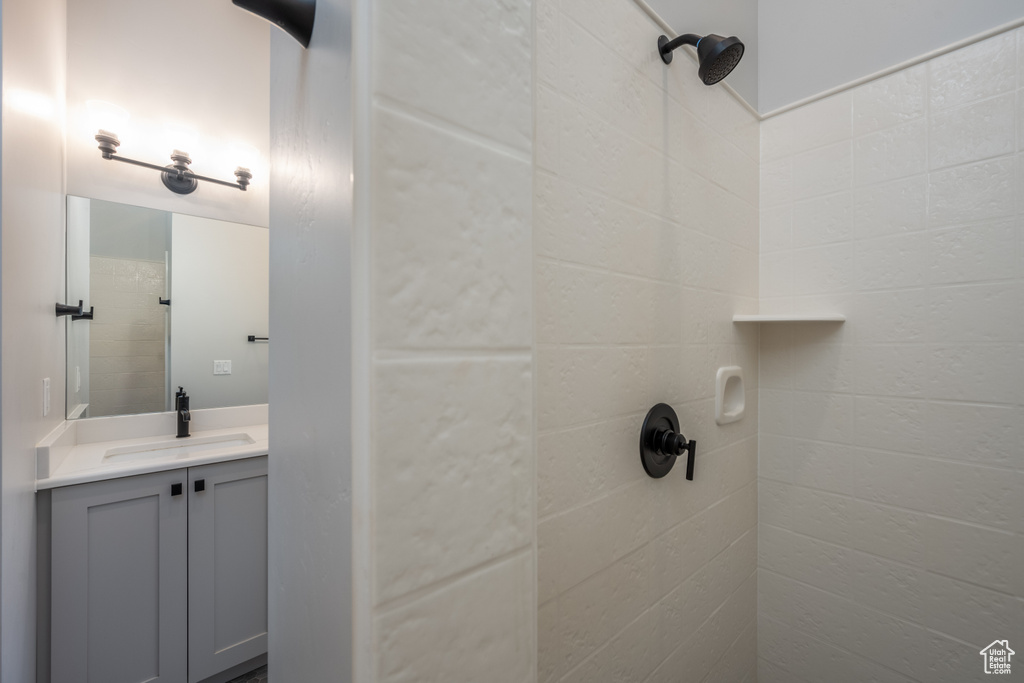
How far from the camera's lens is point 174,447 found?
1725mm

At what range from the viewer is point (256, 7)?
368 mm

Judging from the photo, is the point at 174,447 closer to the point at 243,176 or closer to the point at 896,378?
the point at 243,176

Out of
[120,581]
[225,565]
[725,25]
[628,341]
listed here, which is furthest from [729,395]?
[120,581]

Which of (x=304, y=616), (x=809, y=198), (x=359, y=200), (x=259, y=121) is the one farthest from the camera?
(x=259, y=121)

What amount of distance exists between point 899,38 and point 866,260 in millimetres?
535

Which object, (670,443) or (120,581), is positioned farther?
(120,581)

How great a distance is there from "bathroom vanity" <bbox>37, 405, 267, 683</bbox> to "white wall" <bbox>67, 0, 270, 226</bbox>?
3.41 feet

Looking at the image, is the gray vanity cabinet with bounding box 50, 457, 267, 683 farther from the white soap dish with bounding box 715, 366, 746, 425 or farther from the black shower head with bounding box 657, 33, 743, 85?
the black shower head with bounding box 657, 33, 743, 85

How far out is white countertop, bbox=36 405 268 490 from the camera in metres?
1.31

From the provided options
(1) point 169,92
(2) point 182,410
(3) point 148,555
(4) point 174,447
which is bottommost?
(3) point 148,555

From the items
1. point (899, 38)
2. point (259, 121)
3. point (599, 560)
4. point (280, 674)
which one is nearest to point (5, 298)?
point (280, 674)

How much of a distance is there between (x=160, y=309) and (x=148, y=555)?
1.01 meters

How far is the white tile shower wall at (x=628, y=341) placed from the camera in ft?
2.08

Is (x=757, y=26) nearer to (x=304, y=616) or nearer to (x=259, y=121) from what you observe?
(x=304, y=616)
